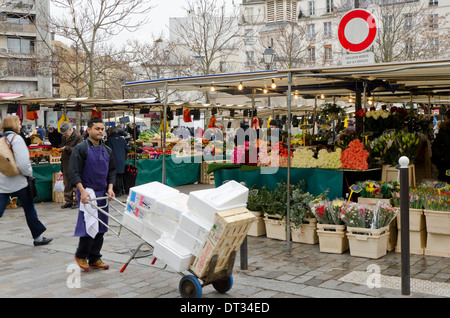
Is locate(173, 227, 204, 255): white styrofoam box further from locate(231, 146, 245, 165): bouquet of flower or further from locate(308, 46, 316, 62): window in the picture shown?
locate(308, 46, 316, 62): window

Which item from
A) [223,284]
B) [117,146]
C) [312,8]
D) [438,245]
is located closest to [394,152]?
[438,245]

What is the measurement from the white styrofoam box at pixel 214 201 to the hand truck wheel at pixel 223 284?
93cm

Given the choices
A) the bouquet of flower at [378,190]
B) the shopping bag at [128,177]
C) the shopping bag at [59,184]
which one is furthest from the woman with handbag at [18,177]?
the shopping bag at [128,177]

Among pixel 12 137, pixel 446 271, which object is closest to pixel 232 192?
pixel 446 271

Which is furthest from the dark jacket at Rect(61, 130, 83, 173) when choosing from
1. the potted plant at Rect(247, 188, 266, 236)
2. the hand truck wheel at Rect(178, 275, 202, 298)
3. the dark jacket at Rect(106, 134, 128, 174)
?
the hand truck wheel at Rect(178, 275, 202, 298)

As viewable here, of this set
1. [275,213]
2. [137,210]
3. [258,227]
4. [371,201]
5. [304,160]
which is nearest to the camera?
[137,210]

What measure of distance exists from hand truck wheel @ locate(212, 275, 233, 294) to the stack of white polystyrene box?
2.10ft

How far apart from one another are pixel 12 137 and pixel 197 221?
4.22 meters

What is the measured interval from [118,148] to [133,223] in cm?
821

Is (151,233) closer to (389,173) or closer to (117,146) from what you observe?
(389,173)

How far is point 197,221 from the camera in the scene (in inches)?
188

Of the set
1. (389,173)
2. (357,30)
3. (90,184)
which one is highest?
(357,30)

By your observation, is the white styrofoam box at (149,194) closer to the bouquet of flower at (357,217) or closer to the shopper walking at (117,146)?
the bouquet of flower at (357,217)

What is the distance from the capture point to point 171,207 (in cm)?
495
